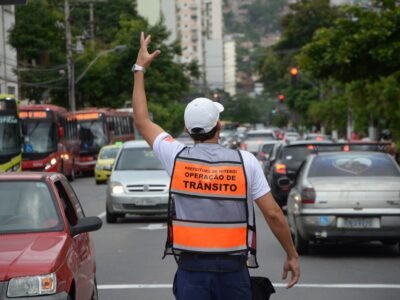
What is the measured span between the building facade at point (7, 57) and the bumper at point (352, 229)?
145 ft

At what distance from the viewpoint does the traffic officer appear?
19.5 feet

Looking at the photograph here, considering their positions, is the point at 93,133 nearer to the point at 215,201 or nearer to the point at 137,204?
the point at 137,204

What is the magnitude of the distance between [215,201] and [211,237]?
0.20m

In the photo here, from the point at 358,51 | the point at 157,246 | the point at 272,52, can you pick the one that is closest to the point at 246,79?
the point at 272,52

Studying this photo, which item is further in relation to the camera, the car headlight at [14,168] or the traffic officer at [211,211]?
the car headlight at [14,168]

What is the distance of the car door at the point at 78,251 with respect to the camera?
28.3 ft

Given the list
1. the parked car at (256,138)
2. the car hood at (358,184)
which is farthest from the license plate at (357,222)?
the parked car at (256,138)

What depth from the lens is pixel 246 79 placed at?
192875mm

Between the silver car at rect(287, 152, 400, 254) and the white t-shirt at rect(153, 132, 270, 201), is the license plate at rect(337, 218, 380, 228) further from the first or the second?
the white t-shirt at rect(153, 132, 270, 201)

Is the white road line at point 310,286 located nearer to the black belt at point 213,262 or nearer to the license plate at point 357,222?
the license plate at point 357,222

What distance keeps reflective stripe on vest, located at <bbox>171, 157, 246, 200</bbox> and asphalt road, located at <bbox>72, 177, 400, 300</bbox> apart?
18.3 feet

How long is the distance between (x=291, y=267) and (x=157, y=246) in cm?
1084

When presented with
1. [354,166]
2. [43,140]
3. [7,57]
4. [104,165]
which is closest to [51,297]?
[354,166]

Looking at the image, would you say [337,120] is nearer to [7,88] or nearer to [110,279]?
[7,88]
